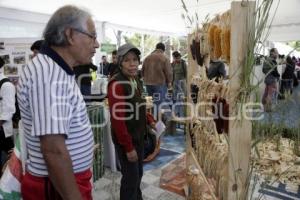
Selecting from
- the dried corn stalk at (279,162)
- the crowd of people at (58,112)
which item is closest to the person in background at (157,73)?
the dried corn stalk at (279,162)

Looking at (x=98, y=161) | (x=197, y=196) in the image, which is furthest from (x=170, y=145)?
(x=197, y=196)

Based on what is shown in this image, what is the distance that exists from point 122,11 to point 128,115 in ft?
17.5

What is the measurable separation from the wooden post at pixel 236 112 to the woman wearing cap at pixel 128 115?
86 cm

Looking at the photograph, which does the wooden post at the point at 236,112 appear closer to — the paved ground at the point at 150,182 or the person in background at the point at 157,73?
the paved ground at the point at 150,182

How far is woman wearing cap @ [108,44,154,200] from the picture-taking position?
1958mm

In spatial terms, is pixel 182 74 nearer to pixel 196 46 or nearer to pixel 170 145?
pixel 170 145

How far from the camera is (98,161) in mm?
3021

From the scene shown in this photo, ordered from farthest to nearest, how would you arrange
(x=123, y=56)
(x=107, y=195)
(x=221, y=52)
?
(x=107, y=195) → (x=123, y=56) → (x=221, y=52)

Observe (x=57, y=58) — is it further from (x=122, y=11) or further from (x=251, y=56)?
(x=122, y=11)

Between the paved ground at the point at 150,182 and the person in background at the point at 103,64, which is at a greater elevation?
the person in background at the point at 103,64

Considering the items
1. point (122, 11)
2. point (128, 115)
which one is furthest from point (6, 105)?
point (122, 11)

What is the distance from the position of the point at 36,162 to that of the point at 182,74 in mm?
5452

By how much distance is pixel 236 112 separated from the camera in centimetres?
126

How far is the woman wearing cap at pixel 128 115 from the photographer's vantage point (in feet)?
6.42
